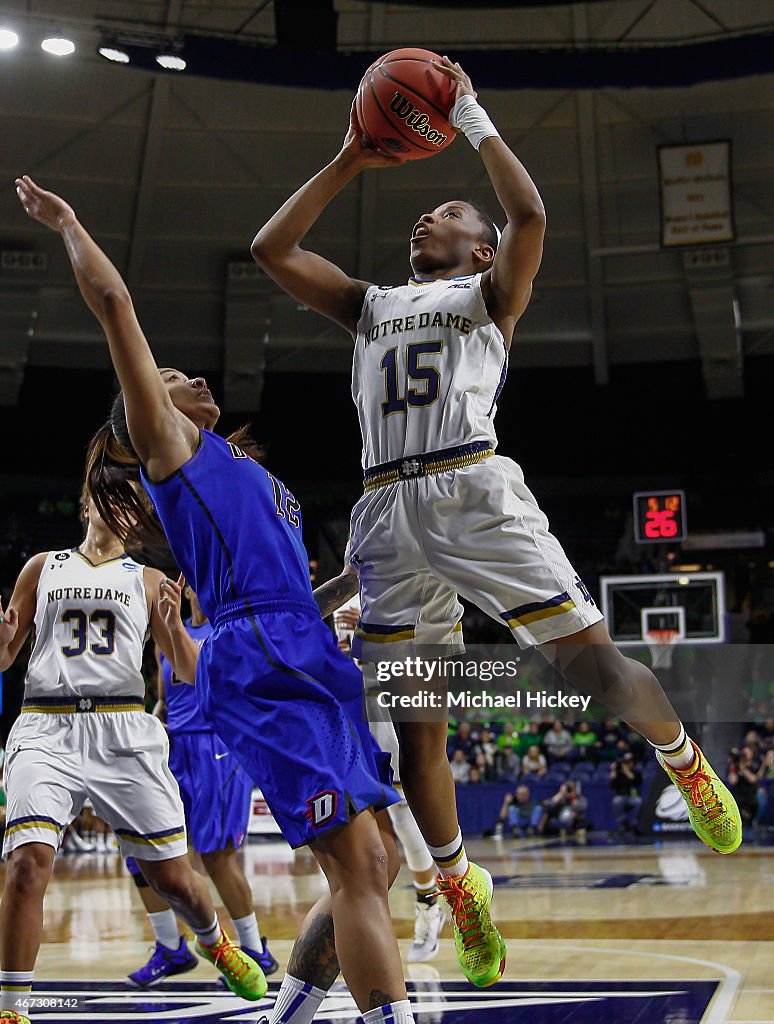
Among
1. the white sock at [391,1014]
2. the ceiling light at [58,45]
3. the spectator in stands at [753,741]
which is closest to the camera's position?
the white sock at [391,1014]

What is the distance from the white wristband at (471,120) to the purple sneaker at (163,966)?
4577mm

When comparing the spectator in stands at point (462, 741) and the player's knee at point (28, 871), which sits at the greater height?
the spectator in stands at point (462, 741)

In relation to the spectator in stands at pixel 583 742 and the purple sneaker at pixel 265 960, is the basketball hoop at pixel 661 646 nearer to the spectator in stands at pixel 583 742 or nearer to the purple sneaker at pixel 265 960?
the spectator in stands at pixel 583 742

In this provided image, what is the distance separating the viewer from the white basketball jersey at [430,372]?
13.4 ft

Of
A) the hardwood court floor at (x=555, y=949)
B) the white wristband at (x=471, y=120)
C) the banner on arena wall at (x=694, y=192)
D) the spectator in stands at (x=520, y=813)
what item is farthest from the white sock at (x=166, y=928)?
the banner on arena wall at (x=694, y=192)

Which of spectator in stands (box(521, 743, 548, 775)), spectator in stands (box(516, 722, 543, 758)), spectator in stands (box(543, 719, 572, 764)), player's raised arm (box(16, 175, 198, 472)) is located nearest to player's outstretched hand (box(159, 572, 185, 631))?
player's raised arm (box(16, 175, 198, 472))

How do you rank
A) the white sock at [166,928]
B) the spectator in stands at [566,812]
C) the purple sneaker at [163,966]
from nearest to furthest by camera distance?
1. the purple sneaker at [163,966]
2. the white sock at [166,928]
3. the spectator in stands at [566,812]

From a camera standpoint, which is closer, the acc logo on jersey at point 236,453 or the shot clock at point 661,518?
the acc logo on jersey at point 236,453

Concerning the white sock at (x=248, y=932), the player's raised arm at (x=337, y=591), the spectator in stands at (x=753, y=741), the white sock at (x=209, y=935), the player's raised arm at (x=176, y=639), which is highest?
the player's raised arm at (x=337, y=591)

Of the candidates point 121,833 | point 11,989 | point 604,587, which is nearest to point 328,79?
point 604,587

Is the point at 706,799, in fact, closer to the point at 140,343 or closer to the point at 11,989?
the point at 140,343

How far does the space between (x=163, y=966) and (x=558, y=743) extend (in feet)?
39.1

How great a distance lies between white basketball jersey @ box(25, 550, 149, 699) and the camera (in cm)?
580

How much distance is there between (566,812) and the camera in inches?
679
